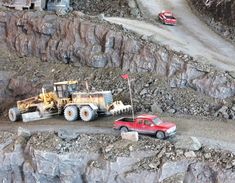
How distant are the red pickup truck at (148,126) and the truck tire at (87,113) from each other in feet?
5.49

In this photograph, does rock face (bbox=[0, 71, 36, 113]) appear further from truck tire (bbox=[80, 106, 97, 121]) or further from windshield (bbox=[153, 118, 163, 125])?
windshield (bbox=[153, 118, 163, 125])

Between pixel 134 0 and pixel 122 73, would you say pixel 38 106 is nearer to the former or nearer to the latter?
pixel 122 73

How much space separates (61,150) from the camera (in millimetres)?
16891

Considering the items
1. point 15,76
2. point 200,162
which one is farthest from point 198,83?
point 15,76

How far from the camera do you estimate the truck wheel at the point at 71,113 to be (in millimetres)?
19719

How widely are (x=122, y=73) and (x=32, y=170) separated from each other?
22.6 feet

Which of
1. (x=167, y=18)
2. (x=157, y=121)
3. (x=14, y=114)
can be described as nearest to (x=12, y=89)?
(x=14, y=114)

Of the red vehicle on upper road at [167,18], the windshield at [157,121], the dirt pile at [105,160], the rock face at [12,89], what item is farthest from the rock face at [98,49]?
the dirt pile at [105,160]

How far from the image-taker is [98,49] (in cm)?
2342

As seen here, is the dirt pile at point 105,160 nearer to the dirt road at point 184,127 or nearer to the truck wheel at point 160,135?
the truck wheel at point 160,135

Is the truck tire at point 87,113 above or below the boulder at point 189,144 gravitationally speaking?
above

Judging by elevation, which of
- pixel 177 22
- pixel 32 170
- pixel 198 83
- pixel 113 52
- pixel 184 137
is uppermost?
pixel 177 22

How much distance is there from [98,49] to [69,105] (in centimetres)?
455

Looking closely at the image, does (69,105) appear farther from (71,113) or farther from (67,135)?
(67,135)
